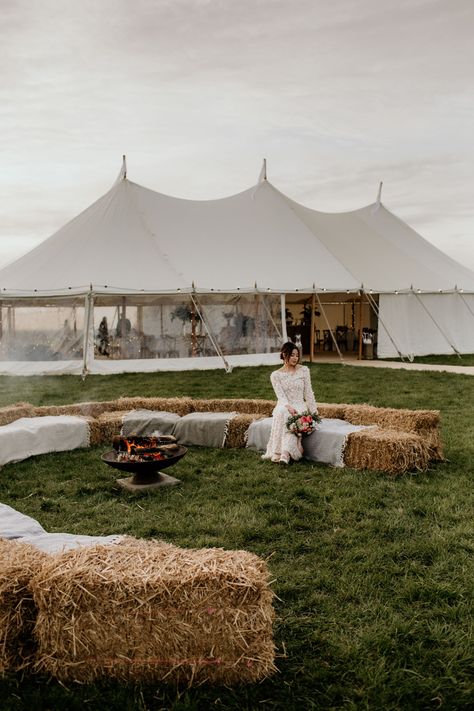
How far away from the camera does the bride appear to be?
6504 millimetres

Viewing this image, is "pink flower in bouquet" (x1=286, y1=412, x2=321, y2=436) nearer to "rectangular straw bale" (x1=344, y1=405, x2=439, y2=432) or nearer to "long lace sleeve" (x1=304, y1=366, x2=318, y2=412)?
"long lace sleeve" (x1=304, y1=366, x2=318, y2=412)

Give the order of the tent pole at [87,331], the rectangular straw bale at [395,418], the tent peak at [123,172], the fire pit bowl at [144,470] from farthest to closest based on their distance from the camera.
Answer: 1. the tent peak at [123,172]
2. the tent pole at [87,331]
3. the rectangular straw bale at [395,418]
4. the fire pit bowl at [144,470]

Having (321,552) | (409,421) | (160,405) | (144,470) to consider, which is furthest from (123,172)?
(321,552)

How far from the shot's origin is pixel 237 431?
7.23 m

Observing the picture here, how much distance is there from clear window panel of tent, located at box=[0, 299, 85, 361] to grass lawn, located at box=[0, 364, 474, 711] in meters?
8.29

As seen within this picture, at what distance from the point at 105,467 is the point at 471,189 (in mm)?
19765

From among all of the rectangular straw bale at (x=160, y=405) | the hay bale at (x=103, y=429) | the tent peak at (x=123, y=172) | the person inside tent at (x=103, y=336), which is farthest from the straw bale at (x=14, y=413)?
the tent peak at (x=123, y=172)

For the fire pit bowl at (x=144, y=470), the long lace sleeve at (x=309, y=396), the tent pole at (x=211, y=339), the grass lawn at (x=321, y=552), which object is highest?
the tent pole at (x=211, y=339)

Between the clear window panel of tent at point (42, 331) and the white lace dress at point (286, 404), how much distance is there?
903cm

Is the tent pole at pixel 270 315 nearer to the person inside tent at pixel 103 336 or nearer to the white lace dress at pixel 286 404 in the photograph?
the person inside tent at pixel 103 336

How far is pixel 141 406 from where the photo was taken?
8172 millimetres

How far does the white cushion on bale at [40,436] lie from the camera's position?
261 inches

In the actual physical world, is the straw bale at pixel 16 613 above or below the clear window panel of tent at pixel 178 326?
below

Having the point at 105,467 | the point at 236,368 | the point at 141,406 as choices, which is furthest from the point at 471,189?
the point at 105,467
